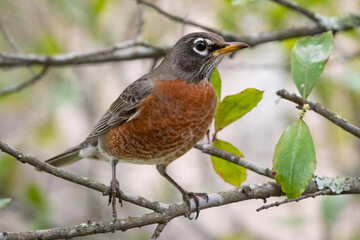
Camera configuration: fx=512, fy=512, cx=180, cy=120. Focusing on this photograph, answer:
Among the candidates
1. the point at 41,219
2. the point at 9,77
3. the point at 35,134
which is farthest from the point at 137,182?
the point at 41,219

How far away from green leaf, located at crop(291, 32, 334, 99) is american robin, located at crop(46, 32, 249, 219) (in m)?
0.60

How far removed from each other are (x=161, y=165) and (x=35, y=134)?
205 cm

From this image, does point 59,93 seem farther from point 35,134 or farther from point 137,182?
point 137,182

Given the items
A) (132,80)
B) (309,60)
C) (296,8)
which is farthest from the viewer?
(132,80)

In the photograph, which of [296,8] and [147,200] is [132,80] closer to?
[296,8]

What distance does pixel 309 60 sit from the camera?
85.1 inches

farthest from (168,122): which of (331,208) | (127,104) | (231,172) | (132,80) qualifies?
A: (132,80)

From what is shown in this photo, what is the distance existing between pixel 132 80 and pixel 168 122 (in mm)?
3122

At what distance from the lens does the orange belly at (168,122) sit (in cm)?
284

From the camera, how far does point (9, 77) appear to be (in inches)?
186

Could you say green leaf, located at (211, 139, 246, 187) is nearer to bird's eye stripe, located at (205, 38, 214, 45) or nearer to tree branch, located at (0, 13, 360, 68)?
bird's eye stripe, located at (205, 38, 214, 45)

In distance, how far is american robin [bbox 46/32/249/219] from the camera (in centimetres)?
284

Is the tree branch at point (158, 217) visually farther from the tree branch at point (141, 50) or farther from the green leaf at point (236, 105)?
the tree branch at point (141, 50)

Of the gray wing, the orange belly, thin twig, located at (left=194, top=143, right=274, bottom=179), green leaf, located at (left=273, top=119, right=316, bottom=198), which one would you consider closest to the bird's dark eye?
the orange belly
